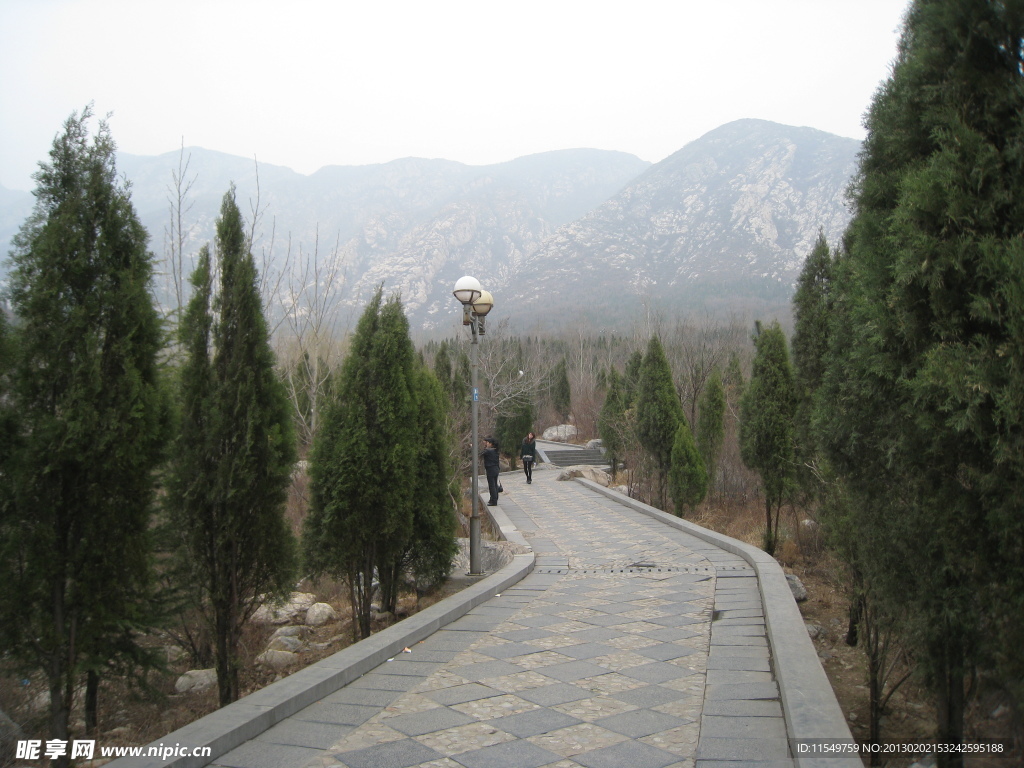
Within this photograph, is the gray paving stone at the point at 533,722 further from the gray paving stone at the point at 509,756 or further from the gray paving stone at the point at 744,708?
the gray paving stone at the point at 744,708

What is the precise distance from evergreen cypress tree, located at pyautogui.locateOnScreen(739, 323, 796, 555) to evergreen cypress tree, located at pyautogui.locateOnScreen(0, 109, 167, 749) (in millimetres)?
9136

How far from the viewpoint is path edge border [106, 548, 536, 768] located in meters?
3.24

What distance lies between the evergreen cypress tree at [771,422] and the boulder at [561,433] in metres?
28.9

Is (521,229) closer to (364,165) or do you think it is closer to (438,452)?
(364,165)

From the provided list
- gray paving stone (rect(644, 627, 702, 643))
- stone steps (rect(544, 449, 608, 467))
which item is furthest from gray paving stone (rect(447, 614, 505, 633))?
stone steps (rect(544, 449, 608, 467))

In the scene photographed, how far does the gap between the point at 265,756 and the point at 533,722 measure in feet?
4.74

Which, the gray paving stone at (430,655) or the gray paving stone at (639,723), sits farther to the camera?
the gray paving stone at (430,655)

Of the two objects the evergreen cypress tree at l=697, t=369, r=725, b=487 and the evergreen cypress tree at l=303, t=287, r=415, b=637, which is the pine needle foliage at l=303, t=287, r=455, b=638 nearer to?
the evergreen cypress tree at l=303, t=287, r=415, b=637

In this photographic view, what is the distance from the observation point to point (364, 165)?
582 ft

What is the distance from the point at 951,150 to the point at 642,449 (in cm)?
1346

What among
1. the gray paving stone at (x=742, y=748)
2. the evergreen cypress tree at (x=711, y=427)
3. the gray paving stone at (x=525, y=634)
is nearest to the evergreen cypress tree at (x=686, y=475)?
the evergreen cypress tree at (x=711, y=427)

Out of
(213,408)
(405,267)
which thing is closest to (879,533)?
(213,408)

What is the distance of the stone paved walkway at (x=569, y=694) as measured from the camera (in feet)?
10.7

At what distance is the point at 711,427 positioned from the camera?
1719 cm
